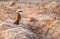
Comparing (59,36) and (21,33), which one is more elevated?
(21,33)

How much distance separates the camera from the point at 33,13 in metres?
7.61

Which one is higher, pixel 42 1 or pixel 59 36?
pixel 42 1

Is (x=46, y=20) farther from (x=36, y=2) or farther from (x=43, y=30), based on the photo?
(x=36, y=2)

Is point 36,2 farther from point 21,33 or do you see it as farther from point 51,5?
point 21,33

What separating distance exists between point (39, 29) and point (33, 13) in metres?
1.97

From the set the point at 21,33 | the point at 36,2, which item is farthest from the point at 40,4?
the point at 21,33

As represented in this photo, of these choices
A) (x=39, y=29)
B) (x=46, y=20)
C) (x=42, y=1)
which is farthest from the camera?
(x=42, y=1)

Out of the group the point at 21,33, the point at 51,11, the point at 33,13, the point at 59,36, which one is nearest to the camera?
the point at 21,33

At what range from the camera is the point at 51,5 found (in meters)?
8.54

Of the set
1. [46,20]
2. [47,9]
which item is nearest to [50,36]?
[46,20]

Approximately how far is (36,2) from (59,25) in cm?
415

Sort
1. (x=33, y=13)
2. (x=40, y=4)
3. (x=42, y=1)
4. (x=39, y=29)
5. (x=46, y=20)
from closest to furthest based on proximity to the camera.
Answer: (x=39, y=29) < (x=46, y=20) < (x=33, y=13) < (x=40, y=4) < (x=42, y=1)

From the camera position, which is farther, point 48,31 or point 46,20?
point 46,20

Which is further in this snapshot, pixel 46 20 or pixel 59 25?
pixel 46 20
